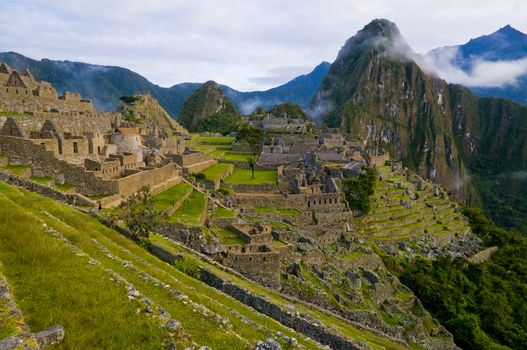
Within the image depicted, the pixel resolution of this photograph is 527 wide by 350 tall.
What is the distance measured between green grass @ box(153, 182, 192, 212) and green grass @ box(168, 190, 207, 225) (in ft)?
2.00

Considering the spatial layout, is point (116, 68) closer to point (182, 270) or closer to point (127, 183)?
point (127, 183)

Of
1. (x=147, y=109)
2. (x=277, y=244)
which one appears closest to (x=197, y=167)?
(x=277, y=244)

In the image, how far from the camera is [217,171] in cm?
4056

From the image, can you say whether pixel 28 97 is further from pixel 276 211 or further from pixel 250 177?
pixel 276 211

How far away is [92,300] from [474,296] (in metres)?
42.2

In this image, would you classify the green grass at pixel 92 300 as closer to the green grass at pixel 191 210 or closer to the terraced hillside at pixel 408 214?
the green grass at pixel 191 210

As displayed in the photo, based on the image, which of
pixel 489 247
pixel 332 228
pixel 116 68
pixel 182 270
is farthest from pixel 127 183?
pixel 116 68

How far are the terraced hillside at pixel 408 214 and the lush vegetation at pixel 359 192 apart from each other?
1768 mm

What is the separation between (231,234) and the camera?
2636 centimetres

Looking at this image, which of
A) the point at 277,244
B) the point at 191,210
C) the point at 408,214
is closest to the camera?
the point at 191,210

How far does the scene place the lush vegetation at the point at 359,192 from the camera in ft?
144

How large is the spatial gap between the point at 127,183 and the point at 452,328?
94.1 ft

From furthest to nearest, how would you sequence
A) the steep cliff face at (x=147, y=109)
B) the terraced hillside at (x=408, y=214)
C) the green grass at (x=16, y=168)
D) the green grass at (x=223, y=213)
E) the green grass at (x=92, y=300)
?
the steep cliff face at (x=147, y=109) < the terraced hillside at (x=408, y=214) < the green grass at (x=223, y=213) < the green grass at (x=16, y=168) < the green grass at (x=92, y=300)

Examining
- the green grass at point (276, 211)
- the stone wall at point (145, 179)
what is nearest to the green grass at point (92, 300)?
the stone wall at point (145, 179)
